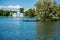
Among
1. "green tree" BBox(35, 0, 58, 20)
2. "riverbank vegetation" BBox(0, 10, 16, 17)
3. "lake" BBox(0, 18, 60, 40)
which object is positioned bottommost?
"riverbank vegetation" BBox(0, 10, 16, 17)

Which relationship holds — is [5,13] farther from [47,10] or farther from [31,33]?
[31,33]

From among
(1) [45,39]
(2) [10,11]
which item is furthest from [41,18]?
(2) [10,11]

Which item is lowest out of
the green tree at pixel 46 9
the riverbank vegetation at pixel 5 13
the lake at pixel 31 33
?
the riverbank vegetation at pixel 5 13

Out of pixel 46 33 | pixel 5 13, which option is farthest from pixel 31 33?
pixel 5 13

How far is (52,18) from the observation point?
30.6 meters

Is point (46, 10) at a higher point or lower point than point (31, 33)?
higher

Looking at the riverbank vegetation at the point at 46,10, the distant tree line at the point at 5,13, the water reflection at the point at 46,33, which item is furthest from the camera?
the distant tree line at the point at 5,13

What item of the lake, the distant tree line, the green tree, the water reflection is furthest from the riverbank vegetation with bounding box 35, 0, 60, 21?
the distant tree line

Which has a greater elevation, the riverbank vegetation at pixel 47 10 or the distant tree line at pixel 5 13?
the riverbank vegetation at pixel 47 10

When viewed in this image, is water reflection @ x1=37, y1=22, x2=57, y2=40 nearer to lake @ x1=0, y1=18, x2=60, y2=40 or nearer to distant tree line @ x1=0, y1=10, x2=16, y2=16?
lake @ x1=0, y1=18, x2=60, y2=40

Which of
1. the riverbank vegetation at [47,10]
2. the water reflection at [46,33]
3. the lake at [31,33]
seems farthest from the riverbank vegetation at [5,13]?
the water reflection at [46,33]

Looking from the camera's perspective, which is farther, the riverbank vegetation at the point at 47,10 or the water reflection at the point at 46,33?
the riverbank vegetation at the point at 47,10

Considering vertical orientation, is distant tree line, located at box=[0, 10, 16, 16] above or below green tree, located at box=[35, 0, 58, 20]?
below

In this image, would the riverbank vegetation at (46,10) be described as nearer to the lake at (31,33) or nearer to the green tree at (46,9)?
the green tree at (46,9)
